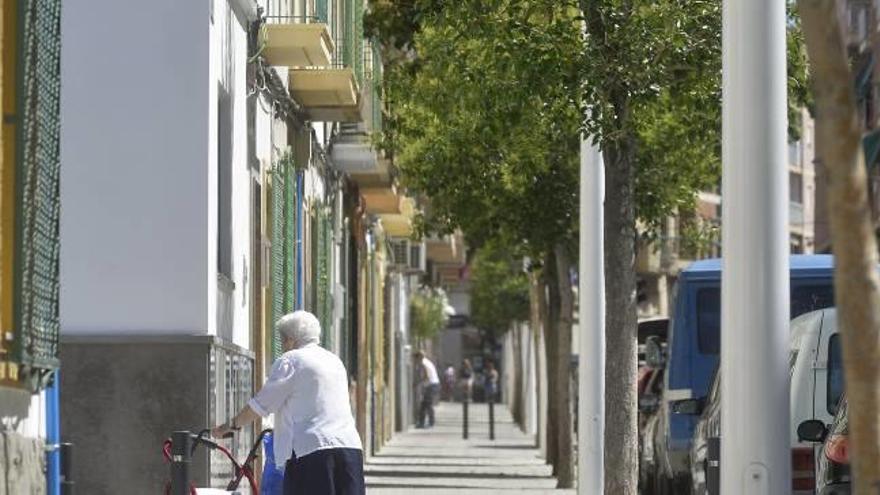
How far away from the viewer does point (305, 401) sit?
1488cm

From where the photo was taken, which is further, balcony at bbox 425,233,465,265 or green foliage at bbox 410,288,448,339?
green foliage at bbox 410,288,448,339

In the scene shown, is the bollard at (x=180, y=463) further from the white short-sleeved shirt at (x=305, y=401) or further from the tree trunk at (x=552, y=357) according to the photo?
the tree trunk at (x=552, y=357)

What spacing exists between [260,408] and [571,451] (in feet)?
58.8

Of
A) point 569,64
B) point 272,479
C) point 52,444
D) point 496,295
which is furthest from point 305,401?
point 496,295

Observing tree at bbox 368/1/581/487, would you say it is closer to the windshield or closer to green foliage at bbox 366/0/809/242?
green foliage at bbox 366/0/809/242

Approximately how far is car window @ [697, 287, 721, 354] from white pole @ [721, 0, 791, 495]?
13.5 meters

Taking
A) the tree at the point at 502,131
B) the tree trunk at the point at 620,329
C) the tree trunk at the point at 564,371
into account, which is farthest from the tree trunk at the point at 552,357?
the tree trunk at the point at 620,329

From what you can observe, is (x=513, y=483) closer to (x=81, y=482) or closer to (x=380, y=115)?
(x=380, y=115)

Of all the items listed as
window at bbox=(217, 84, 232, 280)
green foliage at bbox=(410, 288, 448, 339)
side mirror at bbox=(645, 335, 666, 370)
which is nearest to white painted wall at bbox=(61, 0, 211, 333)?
window at bbox=(217, 84, 232, 280)

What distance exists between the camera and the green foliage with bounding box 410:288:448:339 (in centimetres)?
7212

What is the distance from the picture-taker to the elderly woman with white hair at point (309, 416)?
1484 cm

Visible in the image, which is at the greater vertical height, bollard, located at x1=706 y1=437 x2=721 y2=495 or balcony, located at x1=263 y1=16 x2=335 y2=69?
balcony, located at x1=263 y1=16 x2=335 y2=69

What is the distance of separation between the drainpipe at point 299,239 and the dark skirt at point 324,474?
10692 mm

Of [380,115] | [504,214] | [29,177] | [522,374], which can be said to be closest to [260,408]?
[29,177]
